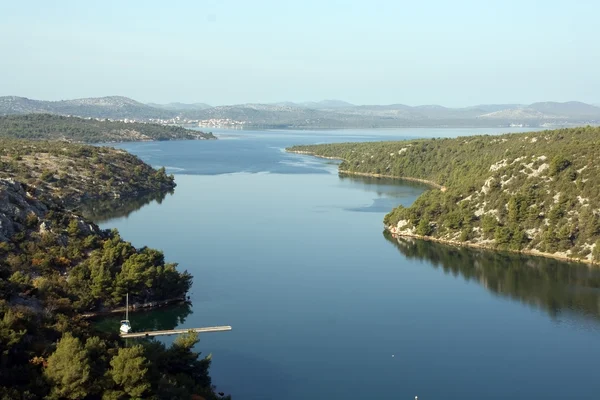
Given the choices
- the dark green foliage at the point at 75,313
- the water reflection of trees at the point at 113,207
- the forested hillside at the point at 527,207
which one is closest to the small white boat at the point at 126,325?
the dark green foliage at the point at 75,313

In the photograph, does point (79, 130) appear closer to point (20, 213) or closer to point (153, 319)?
point (20, 213)

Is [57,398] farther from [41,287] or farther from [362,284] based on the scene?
[362,284]

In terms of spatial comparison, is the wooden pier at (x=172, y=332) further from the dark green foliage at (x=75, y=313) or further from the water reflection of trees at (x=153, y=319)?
the dark green foliage at (x=75, y=313)

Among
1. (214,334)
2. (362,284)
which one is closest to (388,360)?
(214,334)

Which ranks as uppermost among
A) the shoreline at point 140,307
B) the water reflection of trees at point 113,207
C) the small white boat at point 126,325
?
the small white boat at point 126,325

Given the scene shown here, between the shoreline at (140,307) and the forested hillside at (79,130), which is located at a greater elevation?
the forested hillside at (79,130)
